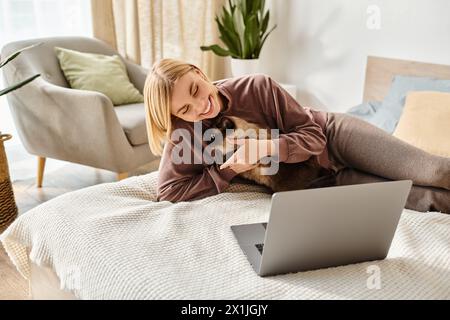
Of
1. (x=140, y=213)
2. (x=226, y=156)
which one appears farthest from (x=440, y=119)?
(x=140, y=213)

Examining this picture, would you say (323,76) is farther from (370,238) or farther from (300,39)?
(370,238)

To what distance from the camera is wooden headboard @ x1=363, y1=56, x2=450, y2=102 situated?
233 centimetres

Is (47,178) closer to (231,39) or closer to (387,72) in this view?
(231,39)

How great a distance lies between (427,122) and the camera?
1.84m

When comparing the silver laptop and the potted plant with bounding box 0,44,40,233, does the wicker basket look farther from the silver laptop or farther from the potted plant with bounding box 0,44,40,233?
the silver laptop

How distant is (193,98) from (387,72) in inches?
62.6

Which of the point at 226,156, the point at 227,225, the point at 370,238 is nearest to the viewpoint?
the point at 370,238

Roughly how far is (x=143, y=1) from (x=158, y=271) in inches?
93.9

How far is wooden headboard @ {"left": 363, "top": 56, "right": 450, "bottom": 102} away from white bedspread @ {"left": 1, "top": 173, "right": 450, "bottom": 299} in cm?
129

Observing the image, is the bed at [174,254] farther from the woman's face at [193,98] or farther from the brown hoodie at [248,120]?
the woman's face at [193,98]

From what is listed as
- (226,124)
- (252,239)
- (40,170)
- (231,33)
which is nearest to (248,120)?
(226,124)

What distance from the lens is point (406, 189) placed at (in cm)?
96
